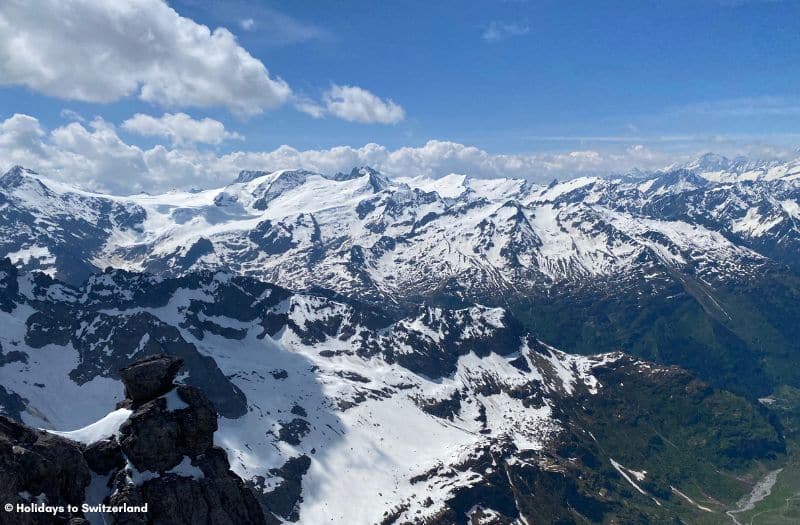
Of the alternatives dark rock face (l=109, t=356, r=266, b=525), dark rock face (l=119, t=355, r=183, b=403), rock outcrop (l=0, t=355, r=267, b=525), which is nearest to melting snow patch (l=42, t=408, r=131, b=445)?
rock outcrop (l=0, t=355, r=267, b=525)

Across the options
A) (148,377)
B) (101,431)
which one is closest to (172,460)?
(101,431)

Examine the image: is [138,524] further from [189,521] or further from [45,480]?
[45,480]

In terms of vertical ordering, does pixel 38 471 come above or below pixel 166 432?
below

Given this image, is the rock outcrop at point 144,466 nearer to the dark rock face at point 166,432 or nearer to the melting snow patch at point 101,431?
the dark rock face at point 166,432

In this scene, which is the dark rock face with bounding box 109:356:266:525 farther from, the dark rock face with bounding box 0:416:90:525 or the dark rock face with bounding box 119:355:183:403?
the dark rock face with bounding box 0:416:90:525

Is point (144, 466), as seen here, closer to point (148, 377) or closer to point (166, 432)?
point (166, 432)

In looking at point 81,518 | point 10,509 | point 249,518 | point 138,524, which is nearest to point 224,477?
point 249,518

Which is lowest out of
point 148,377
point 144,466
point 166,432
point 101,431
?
point 144,466
